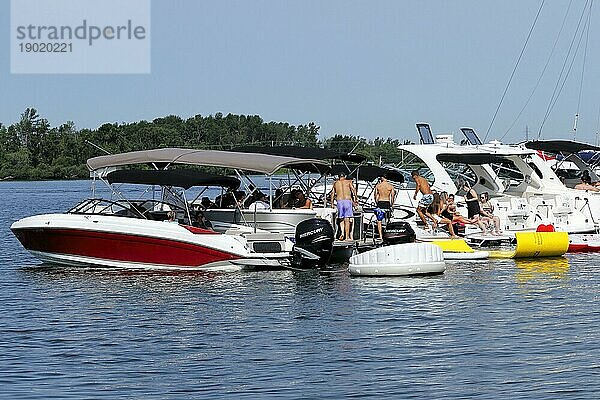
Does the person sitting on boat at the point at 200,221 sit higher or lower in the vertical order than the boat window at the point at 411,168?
lower

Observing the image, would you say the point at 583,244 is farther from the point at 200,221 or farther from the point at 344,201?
the point at 200,221

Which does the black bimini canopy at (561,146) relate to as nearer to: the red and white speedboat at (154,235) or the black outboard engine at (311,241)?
the red and white speedboat at (154,235)

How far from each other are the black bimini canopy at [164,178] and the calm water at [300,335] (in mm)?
2031

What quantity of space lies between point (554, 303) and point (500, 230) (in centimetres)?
952

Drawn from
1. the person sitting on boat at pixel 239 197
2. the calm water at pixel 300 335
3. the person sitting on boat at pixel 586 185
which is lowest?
the calm water at pixel 300 335

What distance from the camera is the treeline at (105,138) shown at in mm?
117000

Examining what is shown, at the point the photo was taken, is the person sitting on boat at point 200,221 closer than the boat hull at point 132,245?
No

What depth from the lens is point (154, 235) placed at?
23781 mm

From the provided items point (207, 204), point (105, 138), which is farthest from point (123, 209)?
point (105, 138)

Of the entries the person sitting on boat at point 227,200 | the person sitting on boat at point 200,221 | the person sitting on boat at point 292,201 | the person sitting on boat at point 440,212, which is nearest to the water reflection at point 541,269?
the person sitting on boat at point 440,212

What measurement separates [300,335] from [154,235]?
760cm

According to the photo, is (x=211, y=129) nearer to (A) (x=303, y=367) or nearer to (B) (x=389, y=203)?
(B) (x=389, y=203)

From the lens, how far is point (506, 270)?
24.8 meters

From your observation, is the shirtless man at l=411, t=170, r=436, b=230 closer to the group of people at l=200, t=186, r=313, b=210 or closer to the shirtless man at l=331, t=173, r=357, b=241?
the shirtless man at l=331, t=173, r=357, b=241
